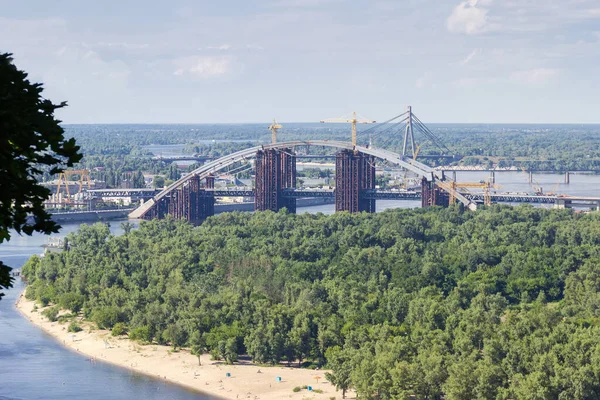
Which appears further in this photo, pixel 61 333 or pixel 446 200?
pixel 446 200

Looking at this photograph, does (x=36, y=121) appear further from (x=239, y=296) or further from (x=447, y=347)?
(x=239, y=296)

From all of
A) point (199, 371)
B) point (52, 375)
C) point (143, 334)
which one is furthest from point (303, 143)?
point (52, 375)

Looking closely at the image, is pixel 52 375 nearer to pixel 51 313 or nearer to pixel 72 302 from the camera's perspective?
pixel 51 313

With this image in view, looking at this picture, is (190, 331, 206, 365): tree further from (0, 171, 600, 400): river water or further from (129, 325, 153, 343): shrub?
(129, 325, 153, 343): shrub

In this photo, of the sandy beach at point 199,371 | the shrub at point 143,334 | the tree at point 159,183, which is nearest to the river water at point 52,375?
the sandy beach at point 199,371

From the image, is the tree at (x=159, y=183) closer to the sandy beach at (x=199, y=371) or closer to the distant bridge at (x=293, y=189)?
the distant bridge at (x=293, y=189)

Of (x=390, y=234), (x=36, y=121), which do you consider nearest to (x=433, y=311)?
(x=390, y=234)
